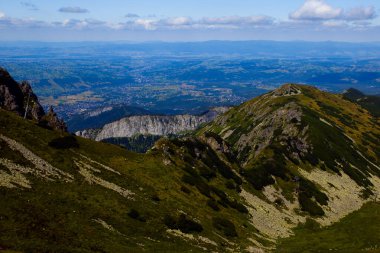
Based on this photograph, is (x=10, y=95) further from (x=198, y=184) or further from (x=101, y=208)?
(x=101, y=208)

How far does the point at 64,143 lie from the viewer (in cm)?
7550

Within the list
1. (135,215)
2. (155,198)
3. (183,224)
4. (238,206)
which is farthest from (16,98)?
(183,224)

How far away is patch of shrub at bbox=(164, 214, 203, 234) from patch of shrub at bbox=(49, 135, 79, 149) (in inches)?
979

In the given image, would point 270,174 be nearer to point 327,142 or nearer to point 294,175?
point 294,175

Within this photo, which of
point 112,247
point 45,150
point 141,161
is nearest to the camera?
point 112,247

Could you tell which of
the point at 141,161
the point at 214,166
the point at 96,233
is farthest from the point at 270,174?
the point at 96,233

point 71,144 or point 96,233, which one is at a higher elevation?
point 71,144

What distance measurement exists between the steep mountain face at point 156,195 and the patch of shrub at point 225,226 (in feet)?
0.65

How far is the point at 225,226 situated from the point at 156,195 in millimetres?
14303

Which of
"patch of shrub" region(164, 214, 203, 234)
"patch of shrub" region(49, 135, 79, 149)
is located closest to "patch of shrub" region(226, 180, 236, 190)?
"patch of shrub" region(164, 214, 203, 234)

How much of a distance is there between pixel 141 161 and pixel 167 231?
32.1 m

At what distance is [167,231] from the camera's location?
60.6 m

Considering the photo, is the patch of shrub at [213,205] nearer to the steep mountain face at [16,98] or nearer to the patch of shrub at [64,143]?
the patch of shrub at [64,143]

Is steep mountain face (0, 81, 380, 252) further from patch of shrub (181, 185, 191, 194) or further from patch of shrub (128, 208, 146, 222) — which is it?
patch of shrub (128, 208, 146, 222)
